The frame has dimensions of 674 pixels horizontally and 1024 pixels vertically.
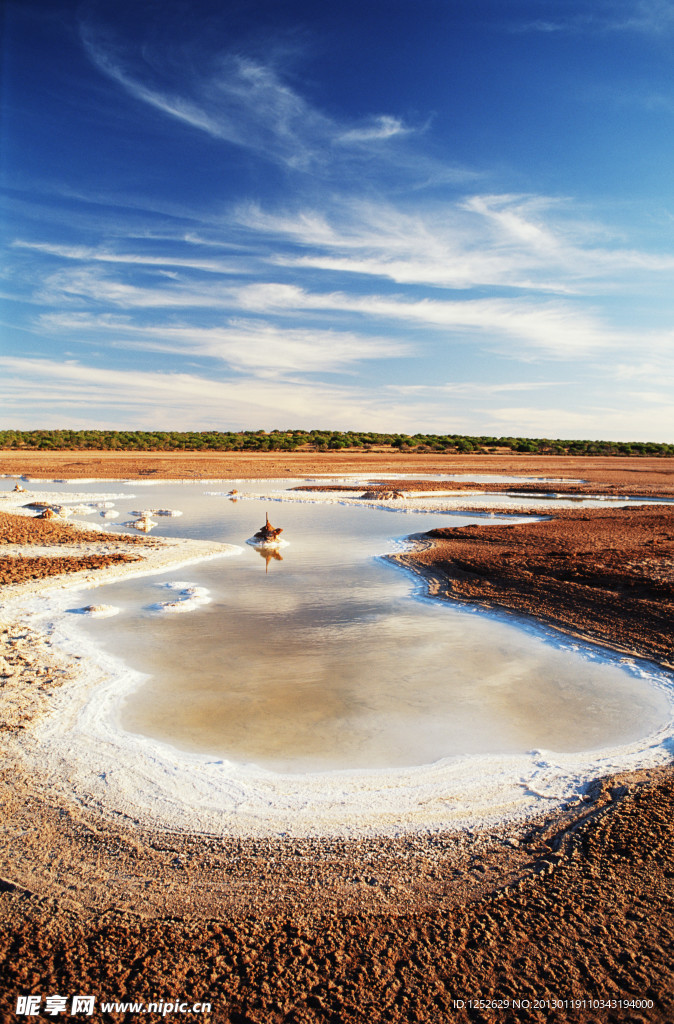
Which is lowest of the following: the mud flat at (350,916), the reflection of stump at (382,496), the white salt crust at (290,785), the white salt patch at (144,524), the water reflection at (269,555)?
the white salt crust at (290,785)

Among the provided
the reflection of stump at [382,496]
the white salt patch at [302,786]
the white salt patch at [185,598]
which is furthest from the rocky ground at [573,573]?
the reflection of stump at [382,496]

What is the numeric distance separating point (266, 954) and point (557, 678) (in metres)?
4.66

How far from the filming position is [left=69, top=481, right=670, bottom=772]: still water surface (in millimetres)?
5191

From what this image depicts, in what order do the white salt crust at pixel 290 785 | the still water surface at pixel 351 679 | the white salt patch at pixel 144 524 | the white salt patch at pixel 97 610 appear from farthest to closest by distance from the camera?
the white salt patch at pixel 144 524
the white salt patch at pixel 97 610
the still water surface at pixel 351 679
the white salt crust at pixel 290 785

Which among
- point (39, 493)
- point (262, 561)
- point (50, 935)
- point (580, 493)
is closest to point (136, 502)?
point (39, 493)

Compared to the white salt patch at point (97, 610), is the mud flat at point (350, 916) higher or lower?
lower

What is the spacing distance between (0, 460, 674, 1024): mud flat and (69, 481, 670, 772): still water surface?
3.78 feet

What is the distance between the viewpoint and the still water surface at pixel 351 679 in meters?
5.19

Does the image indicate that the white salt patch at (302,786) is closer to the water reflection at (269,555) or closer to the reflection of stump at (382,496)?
the water reflection at (269,555)

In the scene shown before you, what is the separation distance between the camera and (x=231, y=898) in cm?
326

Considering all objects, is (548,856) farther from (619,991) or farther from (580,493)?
(580,493)

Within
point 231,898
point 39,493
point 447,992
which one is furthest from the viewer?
point 39,493

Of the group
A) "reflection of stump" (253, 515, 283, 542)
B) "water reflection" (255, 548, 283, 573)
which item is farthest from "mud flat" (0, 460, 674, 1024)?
"reflection of stump" (253, 515, 283, 542)

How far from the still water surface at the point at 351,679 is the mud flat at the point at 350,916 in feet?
3.78
